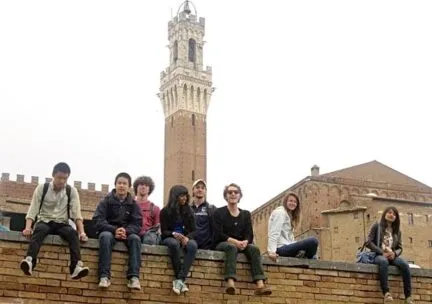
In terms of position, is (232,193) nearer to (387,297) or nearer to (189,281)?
(189,281)

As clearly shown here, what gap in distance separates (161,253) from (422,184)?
5039 cm

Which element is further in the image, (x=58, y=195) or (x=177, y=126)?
(x=177, y=126)

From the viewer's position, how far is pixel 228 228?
9289 millimetres

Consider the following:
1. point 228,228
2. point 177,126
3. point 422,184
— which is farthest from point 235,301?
point 177,126

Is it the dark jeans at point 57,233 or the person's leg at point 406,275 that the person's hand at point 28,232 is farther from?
the person's leg at point 406,275

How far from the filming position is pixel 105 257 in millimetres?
8492

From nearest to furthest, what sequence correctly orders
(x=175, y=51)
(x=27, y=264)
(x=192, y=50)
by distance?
(x=27, y=264)
(x=192, y=50)
(x=175, y=51)

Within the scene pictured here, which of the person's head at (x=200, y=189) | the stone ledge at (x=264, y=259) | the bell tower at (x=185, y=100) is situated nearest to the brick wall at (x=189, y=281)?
the stone ledge at (x=264, y=259)

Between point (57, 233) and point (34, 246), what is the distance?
36 centimetres

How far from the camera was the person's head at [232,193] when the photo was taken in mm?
9328

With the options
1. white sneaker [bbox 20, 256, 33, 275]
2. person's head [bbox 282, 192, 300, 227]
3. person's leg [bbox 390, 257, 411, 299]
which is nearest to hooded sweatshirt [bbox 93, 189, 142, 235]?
white sneaker [bbox 20, 256, 33, 275]

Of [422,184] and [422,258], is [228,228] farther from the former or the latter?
[422,184]

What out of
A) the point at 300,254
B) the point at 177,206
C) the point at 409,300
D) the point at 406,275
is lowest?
the point at 409,300

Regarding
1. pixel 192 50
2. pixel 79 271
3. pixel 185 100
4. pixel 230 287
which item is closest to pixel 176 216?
pixel 230 287
